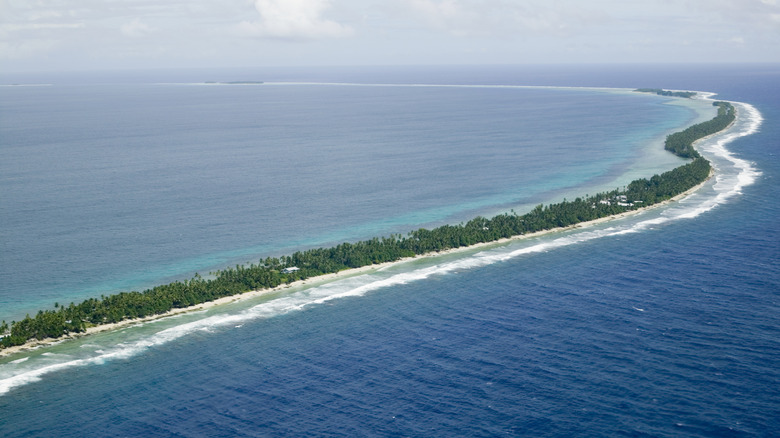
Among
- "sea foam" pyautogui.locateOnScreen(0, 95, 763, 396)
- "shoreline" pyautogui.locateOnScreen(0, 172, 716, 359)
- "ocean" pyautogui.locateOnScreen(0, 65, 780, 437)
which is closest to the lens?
"ocean" pyautogui.locateOnScreen(0, 65, 780, 437)

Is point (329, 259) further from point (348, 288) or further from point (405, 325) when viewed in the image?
point (405, 325)

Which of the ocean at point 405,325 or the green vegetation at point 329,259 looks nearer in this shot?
the ocean at point 405,325

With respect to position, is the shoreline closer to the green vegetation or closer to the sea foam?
the green vegetation

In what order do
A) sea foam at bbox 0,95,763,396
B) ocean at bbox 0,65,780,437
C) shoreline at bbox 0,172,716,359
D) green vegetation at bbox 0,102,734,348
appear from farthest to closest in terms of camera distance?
1. green vegetation at bbox 0,102,734,348
2. shoreline at bbox 0,172,716,359
3. sea foam at bbox 0,95,763,396
4. ocean at bbox 0,65,780,437

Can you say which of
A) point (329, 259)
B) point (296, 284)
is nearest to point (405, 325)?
point (296, 284)

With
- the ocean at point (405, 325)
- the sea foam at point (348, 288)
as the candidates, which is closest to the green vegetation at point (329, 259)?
the ocean at point (405, 325)

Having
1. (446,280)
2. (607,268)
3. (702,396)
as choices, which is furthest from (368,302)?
(702,396)

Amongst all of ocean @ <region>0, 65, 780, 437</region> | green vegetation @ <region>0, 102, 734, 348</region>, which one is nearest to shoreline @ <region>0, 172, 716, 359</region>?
green vegetation @ <region>0, 102, 734, 348</region>

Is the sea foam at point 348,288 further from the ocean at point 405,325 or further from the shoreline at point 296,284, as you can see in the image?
the shoreline at point 296,284
